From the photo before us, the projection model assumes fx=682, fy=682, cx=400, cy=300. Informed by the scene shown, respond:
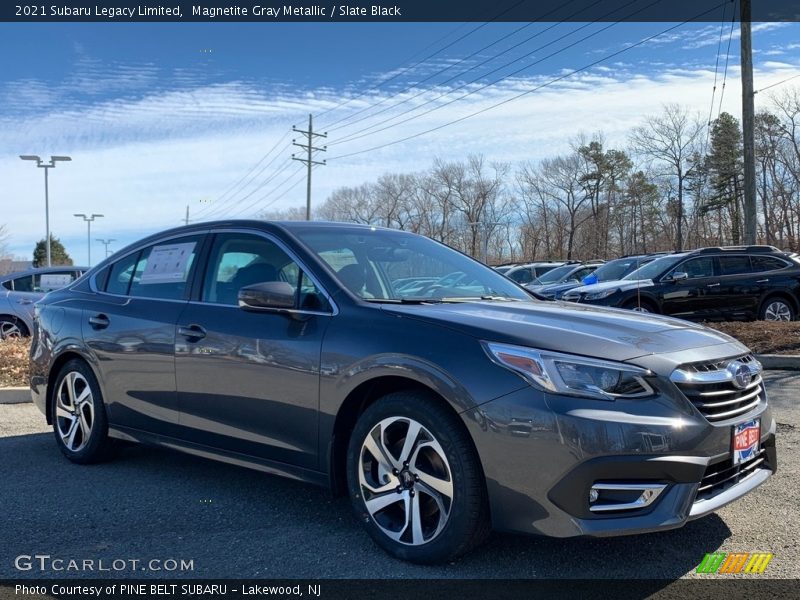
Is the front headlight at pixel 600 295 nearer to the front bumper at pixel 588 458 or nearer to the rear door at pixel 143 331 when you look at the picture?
the rear door at pixel 143 331

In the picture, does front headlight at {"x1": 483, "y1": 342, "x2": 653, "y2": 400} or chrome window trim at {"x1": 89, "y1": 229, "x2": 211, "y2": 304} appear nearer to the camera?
front headlight at {"x1": 483, "y1": 342, "x2": 653, "y2": 400}

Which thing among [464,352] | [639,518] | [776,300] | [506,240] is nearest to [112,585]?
[464,352]

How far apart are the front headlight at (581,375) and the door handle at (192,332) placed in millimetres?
2042

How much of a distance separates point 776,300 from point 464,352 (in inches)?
487

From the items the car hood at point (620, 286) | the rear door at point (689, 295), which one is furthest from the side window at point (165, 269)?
the rear door at point (689, 295)

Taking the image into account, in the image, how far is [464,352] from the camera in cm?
302

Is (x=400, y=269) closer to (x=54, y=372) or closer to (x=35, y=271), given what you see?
(x=54, y=372)

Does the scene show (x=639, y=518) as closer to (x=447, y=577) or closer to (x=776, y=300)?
(x=447, y=577)

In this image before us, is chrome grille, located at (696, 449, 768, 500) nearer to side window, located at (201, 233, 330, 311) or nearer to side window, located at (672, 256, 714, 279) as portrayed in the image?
side window, located at (201, 233, 330, 311)

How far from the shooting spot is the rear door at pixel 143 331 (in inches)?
171

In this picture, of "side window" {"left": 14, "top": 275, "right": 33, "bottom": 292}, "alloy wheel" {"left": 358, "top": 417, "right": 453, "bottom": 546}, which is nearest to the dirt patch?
"alloy wheel" {"left": 358, "top": 417, "right": 453, "bottom": 546}

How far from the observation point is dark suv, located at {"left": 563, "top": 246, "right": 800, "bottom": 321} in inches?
Result: 511

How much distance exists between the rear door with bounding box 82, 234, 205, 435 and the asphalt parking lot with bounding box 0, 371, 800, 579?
50cm

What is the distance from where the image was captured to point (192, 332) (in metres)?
4.15
